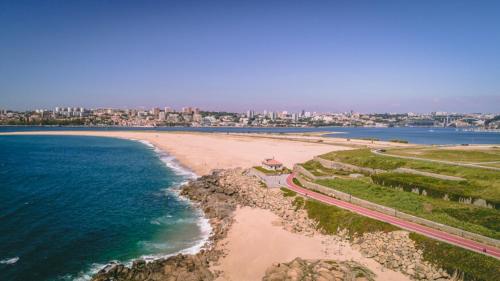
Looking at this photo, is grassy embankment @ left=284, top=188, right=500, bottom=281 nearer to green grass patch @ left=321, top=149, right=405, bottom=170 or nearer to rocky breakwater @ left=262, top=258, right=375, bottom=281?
rocky breakwater @ left=262, top=258, right=375, bottom=281

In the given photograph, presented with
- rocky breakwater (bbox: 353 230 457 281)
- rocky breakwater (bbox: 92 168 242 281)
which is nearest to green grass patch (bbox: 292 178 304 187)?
rocky breakwater (bbox: 92 168 242 281)

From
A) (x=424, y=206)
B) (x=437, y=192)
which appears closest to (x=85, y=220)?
(x=424, y=206)

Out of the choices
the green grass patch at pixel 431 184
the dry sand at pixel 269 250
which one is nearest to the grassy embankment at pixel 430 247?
the dry sand at pixel 269 250

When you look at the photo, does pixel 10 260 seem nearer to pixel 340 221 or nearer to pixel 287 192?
pixel 340 221

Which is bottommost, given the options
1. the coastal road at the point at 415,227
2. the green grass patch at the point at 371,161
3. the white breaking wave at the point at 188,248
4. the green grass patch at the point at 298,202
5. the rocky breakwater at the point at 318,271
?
the white breaking wave at the point at 188,248

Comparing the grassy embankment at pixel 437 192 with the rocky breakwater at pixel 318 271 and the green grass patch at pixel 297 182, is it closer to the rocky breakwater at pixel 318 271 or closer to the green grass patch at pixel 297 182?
the green grass patch at pixel 297 182

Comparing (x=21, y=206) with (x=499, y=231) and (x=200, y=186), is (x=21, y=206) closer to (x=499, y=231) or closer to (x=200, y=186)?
(x=200, y=186)

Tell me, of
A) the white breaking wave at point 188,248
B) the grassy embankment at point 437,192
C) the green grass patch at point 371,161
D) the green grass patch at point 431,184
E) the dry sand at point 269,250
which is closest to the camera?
the dry sand at point 269,250

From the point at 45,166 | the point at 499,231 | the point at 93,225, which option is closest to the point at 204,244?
the point at 93,225

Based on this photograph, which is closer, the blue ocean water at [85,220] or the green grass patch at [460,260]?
the green grass patch at [460,260]
